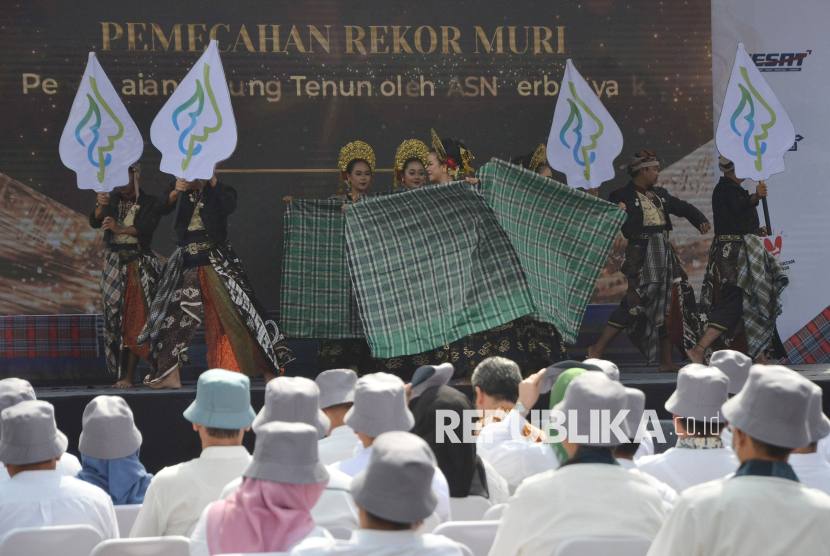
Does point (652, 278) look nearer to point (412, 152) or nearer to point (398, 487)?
point (412, 152)

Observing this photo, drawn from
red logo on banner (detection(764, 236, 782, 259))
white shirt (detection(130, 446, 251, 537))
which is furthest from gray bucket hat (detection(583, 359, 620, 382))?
red logo on banner (detection(764, 236, 782, 259))

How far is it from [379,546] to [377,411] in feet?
2.65

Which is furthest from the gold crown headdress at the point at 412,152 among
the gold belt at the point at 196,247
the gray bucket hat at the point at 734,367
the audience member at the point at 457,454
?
the audience member at the point at 457,454

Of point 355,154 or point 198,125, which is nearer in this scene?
point 198,125

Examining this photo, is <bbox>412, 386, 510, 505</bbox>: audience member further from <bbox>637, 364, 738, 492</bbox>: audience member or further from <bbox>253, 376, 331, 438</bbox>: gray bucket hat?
<bbox>253, 376, 331, 438</bbox>: gray bucket hat

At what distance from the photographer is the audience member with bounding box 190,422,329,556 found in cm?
212

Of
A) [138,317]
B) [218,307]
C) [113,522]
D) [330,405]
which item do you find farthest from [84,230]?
[113,522]

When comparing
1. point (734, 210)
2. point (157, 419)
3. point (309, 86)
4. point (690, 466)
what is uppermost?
point (309, 86)

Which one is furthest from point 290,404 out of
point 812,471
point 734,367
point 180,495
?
point 734,367

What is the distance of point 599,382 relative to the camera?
229 centimetres

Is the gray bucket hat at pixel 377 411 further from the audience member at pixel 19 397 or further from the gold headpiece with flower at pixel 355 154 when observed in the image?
the gold headpiece with flower at pixel 355 154

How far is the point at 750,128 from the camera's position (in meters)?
5.82

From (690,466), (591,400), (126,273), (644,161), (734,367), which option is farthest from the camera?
(644,161)

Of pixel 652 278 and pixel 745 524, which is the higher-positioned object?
pixel 652 278
